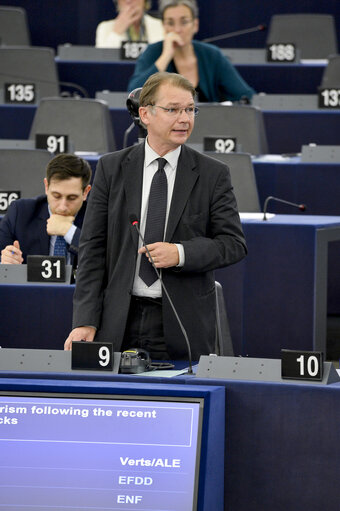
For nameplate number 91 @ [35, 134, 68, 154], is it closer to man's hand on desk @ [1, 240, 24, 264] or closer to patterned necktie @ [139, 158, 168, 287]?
man's hand on desk @ [1, 240, 24, 264]

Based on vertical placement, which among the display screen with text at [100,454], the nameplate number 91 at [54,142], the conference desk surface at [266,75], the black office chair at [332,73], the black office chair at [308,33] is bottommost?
the display screen with text at [100,454]

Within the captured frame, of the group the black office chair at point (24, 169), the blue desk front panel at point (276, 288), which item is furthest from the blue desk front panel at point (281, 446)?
the black office chair at point (24, 169)

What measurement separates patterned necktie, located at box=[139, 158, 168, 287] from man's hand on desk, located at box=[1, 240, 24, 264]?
987mm

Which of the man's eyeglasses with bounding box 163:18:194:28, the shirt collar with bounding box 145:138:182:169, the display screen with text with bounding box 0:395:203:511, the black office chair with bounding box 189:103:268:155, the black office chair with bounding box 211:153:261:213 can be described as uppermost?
the man's eyeglasses with bounding box 163:18:194:28

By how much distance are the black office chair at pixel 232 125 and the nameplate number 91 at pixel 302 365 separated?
3438 mm

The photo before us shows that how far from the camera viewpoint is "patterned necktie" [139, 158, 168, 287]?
3.21 metres

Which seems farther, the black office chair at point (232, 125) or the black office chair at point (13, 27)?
the black office chair at point (13, 27)

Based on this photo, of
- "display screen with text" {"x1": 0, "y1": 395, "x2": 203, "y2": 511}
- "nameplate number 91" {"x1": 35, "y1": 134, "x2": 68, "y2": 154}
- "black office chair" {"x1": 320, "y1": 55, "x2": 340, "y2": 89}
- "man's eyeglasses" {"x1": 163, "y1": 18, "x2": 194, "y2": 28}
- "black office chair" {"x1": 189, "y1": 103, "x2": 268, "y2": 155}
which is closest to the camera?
"display screen with text" {"x1": 0, "y1": 395, "x2": 203, "y2": 511}

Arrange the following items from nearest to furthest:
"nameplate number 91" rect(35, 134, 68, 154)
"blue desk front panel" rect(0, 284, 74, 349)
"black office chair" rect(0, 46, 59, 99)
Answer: "blue desk front panel" rect(0, 284, 74, 349)
"nameplate number 91" rect(35, 134, 68, 154)
"black office chair" rect(0, 46, 59, 99)

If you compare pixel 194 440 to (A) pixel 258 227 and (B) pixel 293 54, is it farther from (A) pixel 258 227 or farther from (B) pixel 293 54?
(B) pixel 293 54

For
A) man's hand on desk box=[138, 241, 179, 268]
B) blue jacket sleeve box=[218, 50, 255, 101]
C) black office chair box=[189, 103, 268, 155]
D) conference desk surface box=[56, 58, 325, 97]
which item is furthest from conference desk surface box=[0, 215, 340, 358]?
conference desk surface box=[56, 58, 325, 97]

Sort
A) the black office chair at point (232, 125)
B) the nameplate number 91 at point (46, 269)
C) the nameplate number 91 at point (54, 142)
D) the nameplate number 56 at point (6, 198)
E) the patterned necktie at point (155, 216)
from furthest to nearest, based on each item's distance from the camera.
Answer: the black office chair at point (232, 125) < the nameplate number 91 at point (54, 142) < the nameplate number 56 at point (6, 198) < the nameplate number 91 at point (46, 269) < the patterned necktie at point (155, 216)

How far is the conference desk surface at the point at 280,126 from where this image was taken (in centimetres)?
646

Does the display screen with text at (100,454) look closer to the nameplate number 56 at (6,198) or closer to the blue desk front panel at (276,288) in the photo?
the blue desk front panel at (276,288)
